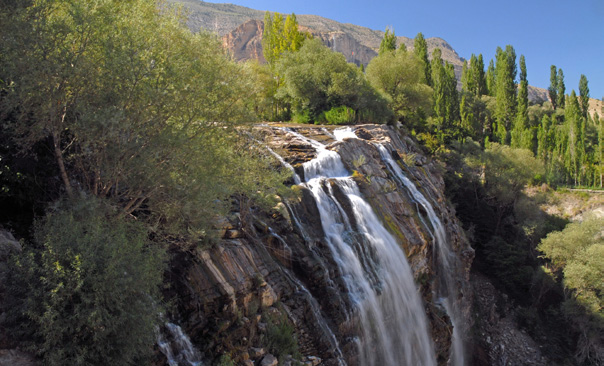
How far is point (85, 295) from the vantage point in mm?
7629

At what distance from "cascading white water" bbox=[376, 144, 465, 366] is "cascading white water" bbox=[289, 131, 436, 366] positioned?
467 cm

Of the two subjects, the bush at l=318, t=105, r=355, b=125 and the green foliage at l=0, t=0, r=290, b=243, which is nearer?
the green foliage at l=0, t=0, r=290, b=243

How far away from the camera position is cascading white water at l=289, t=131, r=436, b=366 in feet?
49.9

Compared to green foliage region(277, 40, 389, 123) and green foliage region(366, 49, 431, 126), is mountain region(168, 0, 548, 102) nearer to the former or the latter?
green foliage region(366, 49, 431, 126)

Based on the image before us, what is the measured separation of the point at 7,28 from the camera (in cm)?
902

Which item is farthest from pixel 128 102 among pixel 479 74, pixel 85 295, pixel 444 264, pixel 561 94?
pixel 561 94

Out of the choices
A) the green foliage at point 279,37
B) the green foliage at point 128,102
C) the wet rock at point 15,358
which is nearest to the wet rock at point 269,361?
the green foliage at point 128,102

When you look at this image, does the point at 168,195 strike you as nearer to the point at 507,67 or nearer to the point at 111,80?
the point at 111,80

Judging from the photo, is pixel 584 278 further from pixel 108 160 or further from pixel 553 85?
pixel 553 85

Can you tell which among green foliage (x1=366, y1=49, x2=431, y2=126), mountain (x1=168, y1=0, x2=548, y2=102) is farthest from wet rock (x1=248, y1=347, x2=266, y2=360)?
mountain (x1=168, y1=0, x2=548, y2=102)

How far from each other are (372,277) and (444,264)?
30.9 feet

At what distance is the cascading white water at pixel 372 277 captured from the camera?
1521 cm

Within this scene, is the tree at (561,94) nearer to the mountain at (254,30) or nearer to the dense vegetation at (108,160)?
the mountain at (254,30)

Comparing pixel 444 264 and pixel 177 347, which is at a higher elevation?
pixel 177 347
